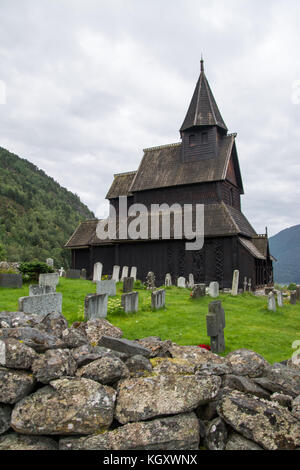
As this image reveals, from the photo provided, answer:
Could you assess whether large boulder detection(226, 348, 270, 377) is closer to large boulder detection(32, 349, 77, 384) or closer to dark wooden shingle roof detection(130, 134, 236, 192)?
large boulder detection(32, 349, 77, 384)

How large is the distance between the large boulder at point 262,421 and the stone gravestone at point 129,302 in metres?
6.19

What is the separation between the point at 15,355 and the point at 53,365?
558 mm

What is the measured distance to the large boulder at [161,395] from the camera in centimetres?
480

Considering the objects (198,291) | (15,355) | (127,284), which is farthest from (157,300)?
(15,355)

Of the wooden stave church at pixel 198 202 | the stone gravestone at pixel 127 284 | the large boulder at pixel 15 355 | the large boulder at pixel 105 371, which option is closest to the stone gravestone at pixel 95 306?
the large boulder at pixel 105 371

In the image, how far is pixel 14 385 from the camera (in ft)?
15.8

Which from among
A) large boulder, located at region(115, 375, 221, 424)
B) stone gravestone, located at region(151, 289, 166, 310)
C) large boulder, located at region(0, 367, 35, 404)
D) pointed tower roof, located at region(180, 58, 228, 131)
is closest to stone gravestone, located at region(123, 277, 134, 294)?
stone gravestone, located at region(151, 289, 166, 310)

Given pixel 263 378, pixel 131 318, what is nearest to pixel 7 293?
pixel 131 318

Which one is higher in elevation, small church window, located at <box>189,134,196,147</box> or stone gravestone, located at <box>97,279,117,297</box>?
small church window, located at <box>189,134,196,147</box>

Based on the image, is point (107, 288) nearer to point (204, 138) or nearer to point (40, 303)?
point (40, 303)

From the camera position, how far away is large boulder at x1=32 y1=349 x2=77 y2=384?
4.95m

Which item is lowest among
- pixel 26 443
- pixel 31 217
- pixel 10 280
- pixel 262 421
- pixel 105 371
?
pixel 26 443

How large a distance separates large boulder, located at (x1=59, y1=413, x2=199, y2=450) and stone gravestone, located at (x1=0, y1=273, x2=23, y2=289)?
38.4ft
